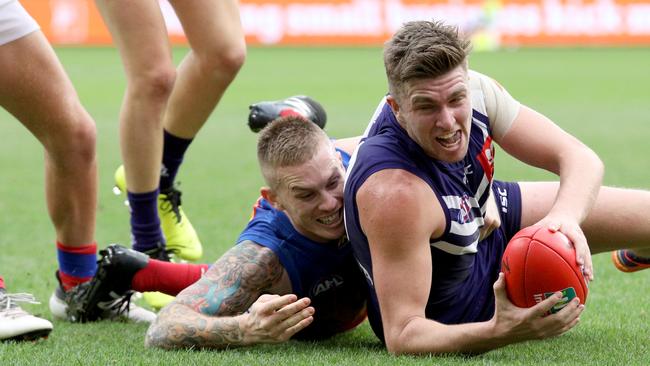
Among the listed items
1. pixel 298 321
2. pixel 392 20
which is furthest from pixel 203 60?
pixel 392 20

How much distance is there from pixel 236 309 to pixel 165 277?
2.05 ft

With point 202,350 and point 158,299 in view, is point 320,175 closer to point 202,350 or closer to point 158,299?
point 202,350

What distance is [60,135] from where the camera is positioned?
4.57m

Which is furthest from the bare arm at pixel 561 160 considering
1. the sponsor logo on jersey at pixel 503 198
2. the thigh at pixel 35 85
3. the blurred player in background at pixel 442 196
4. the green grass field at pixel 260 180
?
the thigh at pixel 35 85

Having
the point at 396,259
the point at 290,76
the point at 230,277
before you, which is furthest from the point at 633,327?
the point at 290,76

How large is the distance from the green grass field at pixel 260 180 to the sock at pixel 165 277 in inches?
7.4

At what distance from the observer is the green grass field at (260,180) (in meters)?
4.13

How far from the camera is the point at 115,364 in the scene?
3.92m

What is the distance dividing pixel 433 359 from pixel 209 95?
2264 mm

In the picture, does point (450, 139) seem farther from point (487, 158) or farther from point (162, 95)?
point (162, 95)

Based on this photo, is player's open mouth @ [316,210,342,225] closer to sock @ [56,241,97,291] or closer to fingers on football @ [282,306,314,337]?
fingers on football @ [282,306,314,337]

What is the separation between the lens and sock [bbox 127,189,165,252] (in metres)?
5.39

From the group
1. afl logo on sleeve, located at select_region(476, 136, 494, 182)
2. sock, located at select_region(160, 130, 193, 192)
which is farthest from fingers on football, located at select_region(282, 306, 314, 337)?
sock, located at select_region(160, 130, 193, 192)

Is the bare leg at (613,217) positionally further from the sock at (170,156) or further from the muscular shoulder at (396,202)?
the sock at (170,156)
